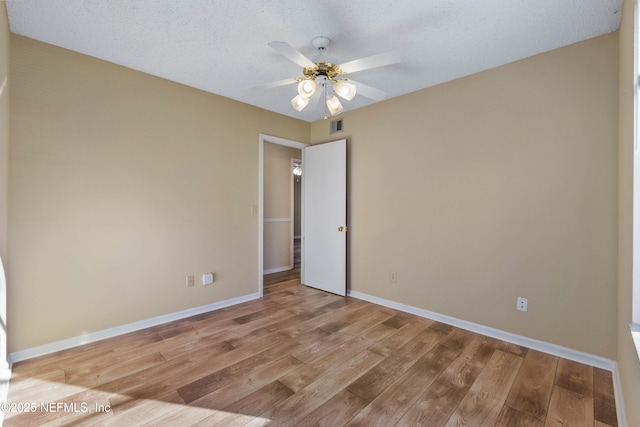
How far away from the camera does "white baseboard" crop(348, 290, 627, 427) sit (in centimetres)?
182

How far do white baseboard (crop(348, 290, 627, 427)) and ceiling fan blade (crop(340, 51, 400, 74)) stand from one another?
2470 mm

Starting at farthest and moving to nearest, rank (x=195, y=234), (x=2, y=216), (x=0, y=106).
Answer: (x=195, y=234) → (x=2, y=216) → (x=0, y=106)

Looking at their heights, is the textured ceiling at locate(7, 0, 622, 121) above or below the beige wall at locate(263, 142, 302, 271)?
above

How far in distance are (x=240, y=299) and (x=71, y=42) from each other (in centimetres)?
298

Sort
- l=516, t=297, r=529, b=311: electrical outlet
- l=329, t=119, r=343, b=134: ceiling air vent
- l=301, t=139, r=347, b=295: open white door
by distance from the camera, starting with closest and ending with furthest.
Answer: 1. l=516, t=297, r=529, b=311: electrical outlet
2. l=301, t=139, r=347, b=295: open white door
3. l=329, t=119, r=343, b=134: ceiling air vent

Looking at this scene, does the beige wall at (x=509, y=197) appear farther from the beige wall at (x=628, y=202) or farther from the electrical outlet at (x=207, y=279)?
the electrical outlet at (x=207, y=279)

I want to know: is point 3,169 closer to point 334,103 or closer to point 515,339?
point 334,103

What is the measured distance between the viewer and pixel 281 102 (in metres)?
3.57

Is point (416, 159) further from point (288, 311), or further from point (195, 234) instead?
point (195, 234)

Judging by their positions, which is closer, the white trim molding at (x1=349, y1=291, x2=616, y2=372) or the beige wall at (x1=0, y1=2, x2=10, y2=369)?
the beige wall at (x1=0, y1=2, x2=10, y2=369)

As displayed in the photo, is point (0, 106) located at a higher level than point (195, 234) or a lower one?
higher

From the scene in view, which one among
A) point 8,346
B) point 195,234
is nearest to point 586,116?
point 195,234

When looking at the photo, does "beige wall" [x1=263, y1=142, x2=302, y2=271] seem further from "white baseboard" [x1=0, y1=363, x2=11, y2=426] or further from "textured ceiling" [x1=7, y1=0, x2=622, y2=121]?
"white baseboard" [x1=0, y1=363, x2=11, y2=426]

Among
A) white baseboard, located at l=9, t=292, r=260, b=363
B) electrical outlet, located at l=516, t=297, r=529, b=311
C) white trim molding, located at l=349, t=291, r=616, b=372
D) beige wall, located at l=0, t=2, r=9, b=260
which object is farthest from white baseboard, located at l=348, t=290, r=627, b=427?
beige wall, located at l=0, t=2, r=9, b=260
